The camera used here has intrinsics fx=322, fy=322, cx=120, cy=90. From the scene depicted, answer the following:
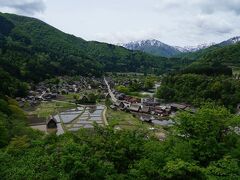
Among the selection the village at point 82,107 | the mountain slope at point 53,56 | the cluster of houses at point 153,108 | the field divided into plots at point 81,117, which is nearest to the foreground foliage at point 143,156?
the village at point 82,107

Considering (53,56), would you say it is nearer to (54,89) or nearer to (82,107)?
(54,89)

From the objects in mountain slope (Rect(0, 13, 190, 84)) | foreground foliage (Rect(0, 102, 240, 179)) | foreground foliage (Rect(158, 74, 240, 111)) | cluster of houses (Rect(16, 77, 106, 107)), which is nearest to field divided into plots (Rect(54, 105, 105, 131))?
cluster of houses (Rect(16, 77, 106, 107))

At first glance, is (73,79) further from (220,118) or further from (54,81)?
(220,118)

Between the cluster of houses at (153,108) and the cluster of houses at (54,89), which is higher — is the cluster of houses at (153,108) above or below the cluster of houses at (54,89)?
below

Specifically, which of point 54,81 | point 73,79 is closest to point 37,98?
point 54,81

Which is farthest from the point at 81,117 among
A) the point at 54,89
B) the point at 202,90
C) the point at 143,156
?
the point at 143,156

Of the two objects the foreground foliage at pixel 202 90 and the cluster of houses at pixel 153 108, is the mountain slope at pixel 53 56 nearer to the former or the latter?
the cluster of houses at pixel 153 108
